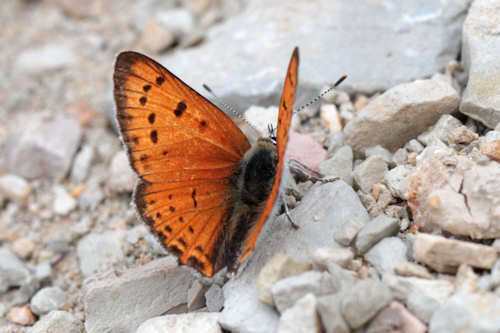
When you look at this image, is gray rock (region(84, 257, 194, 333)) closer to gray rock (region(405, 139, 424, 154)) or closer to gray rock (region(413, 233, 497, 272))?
gray rock (region(413, 233, 497, 272))

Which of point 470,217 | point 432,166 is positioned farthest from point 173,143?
point 470,217

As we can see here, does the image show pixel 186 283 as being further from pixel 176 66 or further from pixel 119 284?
pixel 176 66

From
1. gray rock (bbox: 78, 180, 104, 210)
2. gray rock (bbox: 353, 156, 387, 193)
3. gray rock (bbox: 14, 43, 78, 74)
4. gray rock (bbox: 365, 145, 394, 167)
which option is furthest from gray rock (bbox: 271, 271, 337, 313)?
gray rock (bbox: 14, 43, 78, 74)

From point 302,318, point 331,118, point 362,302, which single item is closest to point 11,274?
point 302,318

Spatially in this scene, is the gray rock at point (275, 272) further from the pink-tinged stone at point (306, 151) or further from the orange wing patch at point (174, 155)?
the pink-tinged stone at point (306, 151)

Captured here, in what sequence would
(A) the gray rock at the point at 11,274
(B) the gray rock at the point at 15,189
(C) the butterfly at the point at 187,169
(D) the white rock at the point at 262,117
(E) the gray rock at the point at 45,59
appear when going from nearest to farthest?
(C) the butterfly at the point at 187,169, (A) the gray rock at the point at 11,274, (D) the white rock at the point at 262,117, (B) the gray rock at the point at 15,189, (E) the gray rock at the point at 45,59

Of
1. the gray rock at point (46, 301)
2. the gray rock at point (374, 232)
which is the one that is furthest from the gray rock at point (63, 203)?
the gray rock at point (374, 232)
